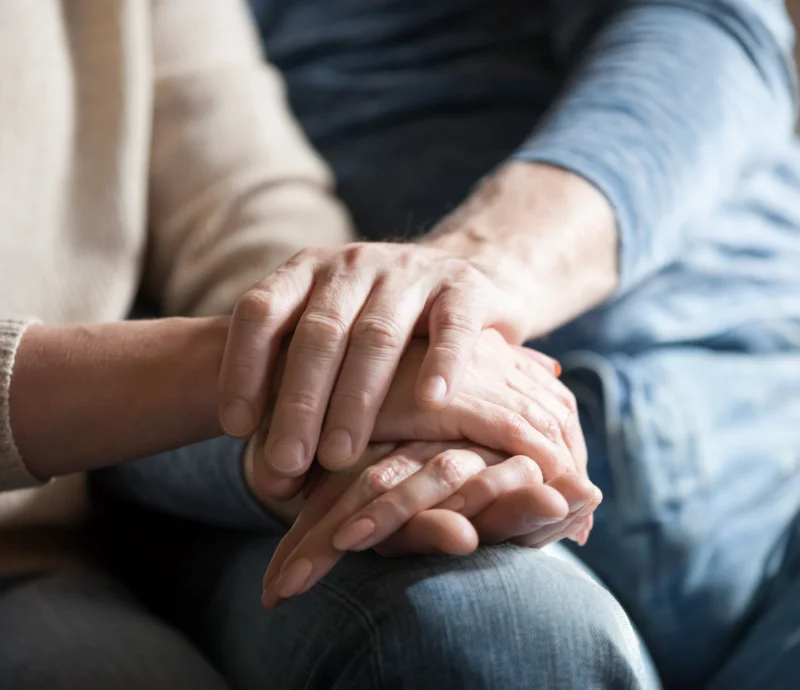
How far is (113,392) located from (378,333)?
0.20 metres

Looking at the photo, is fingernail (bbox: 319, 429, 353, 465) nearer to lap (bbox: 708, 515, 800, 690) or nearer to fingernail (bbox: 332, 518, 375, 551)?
fingernail (bbox: 332, 518, 375, 551)

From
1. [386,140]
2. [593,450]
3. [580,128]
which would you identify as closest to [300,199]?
[386,140]

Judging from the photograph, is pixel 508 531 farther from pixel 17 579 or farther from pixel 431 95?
pixel 431 95

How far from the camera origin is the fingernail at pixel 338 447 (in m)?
0.52

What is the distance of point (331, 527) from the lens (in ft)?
1.63

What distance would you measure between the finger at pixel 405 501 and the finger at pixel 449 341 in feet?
0.13

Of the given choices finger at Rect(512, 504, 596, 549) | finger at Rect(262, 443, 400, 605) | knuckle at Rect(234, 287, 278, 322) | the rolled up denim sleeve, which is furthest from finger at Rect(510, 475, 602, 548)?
the rolled up denim sleeve

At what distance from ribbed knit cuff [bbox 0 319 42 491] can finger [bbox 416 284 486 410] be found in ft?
0.95

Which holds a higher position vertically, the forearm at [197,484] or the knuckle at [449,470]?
the knuckle at [449,470]

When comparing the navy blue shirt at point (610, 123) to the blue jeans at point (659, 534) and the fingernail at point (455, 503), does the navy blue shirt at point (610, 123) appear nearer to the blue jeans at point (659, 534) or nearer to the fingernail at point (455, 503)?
the blue jeans at point (659, 534)

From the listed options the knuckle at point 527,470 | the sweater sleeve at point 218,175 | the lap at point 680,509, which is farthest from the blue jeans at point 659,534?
the sweater sleeve at point 218,175

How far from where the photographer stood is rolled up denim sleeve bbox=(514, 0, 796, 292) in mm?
818

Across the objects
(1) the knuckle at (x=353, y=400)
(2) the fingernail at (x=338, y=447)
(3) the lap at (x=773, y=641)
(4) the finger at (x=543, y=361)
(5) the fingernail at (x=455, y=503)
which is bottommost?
(3) the lap at (x=773, y=641)

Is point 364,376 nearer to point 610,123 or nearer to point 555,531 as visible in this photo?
point 555,531
